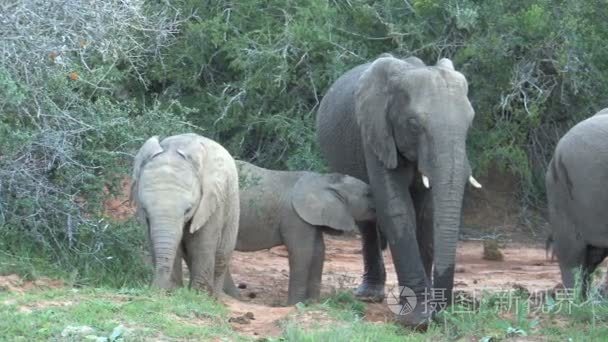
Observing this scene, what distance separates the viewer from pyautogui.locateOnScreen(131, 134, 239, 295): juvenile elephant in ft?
29.4

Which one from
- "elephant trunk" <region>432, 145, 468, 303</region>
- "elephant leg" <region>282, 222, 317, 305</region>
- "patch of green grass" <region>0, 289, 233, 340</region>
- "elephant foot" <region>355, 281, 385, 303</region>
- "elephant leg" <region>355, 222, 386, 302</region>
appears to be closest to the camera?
"patch of green grass" <region>0, 289, 233, 340</region>

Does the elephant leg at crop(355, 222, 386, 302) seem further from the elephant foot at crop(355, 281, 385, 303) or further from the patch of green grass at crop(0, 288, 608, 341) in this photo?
the patch of green grass at crop(0, 288, 608, 341)

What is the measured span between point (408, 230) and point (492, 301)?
2.70ft

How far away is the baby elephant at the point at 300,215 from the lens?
10.7 metres

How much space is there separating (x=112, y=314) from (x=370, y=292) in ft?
11.9

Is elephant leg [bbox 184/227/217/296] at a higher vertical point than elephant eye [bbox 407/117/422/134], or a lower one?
lower

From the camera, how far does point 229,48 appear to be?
13672 millimetres

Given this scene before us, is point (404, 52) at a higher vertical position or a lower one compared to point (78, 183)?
higher

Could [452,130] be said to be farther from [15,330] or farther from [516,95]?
[516,95]

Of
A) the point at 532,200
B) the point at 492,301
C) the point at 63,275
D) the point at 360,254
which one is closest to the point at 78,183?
the point at 63,275

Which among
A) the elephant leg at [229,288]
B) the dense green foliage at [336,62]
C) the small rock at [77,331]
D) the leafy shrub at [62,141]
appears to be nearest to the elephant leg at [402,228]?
the elephant leg at [229,288]

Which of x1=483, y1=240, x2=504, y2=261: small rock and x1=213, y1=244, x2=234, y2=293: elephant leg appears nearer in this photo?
x1=213, y1=244, x2=234, y2=293: elephant leg

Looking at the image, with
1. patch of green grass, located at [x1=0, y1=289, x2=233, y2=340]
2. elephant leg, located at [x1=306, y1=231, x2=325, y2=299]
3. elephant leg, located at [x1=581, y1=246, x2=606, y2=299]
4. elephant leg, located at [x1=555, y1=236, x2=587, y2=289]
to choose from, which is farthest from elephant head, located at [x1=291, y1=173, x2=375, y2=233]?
patch of green grass, located at [x1=0, y1=289, x2=233, y2=340]

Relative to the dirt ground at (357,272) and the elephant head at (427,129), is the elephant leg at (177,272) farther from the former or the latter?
the elephant head at (427,129)
